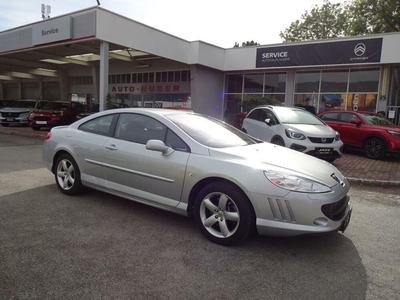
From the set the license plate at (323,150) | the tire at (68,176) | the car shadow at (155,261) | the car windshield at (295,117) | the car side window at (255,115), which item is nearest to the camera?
the car shadow at (155,261)

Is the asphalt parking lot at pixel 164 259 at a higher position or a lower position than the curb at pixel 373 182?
lower

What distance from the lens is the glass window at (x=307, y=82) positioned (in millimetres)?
16672

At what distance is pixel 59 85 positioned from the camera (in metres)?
27.5

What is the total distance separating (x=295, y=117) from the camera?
29.2 feet

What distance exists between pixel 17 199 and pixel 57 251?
82.0 inches

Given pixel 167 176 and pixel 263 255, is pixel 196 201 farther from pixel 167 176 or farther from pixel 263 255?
pixel 263 255

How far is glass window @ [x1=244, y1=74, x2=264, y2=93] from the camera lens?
731 inches

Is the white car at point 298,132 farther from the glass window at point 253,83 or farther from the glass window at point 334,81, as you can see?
the glass window at point 253,83

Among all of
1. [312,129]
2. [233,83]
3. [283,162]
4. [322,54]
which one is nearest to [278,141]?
[312,129]

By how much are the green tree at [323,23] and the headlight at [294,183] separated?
37028mm

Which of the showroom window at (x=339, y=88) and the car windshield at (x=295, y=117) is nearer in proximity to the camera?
the car windshield at (x=295, y=117)

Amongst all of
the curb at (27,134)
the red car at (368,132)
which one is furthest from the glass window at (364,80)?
the curb at (27,134)

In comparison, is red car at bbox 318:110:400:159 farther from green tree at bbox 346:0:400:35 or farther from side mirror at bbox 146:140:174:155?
green tree at bbox 346:0:400:35

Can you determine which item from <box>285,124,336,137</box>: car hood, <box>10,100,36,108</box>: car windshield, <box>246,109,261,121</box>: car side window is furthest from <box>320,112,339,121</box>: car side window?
<box>10,100,36,108</box>: car windshield
